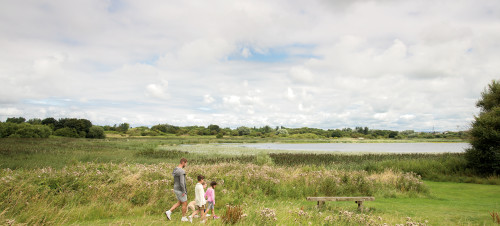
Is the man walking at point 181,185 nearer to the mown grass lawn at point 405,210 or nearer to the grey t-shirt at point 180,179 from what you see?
the grey t-shirt at point 180,179

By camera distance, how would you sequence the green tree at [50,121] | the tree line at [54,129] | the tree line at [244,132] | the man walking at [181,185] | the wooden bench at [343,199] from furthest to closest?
the tree line at [244,132] < the green tree at [50,121] < the tree line at [54,129] < the wooden bench at [343,199] < the man walking at [181,185]

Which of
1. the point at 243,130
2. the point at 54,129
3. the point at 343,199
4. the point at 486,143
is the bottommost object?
the point at 343,199

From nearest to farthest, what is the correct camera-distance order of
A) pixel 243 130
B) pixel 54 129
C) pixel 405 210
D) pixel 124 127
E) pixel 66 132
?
pixel 405 210
pixel 66 132
pixel 54 129
pixel 124 127
pixel 243 130

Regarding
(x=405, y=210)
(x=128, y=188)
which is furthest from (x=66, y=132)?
(x=405, y=210)

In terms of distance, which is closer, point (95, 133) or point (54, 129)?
point (95, 133)

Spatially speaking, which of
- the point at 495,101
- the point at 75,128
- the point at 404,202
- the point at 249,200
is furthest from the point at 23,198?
the point at 75,128

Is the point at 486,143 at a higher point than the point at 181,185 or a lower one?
higher

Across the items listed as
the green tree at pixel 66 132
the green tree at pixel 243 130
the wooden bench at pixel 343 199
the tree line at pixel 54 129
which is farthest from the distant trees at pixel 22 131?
the green tree at pixel 243 130

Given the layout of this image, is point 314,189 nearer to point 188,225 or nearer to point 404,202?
point 404,202

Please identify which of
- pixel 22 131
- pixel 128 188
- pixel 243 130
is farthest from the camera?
pixel 243 130

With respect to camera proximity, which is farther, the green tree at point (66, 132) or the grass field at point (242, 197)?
the green tree at point (66, 132)

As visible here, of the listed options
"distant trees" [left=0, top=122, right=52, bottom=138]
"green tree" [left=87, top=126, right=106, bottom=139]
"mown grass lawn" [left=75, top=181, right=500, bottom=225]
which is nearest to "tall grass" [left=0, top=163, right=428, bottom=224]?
"mown grass lawn" [left=75, top=181, right=500, bottom=225]

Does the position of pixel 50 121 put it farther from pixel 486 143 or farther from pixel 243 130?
pixel 486 143

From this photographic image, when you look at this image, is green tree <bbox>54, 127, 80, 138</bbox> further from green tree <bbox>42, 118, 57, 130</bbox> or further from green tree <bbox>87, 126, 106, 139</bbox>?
green tree <bbox>42, 118, 57, 130</bbox>
